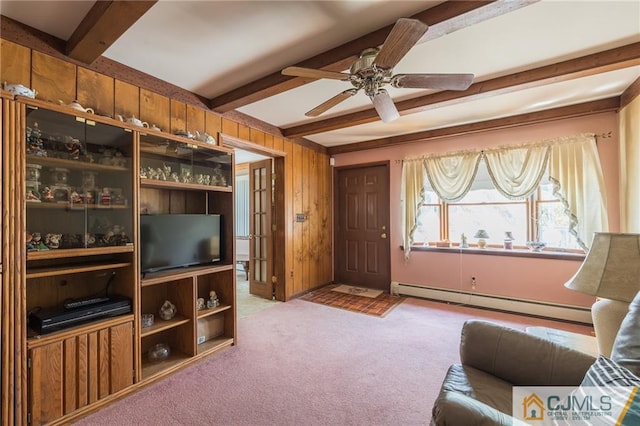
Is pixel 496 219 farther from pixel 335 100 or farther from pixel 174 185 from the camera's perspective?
pixel 174 185

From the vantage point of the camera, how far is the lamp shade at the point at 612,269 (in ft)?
5.06

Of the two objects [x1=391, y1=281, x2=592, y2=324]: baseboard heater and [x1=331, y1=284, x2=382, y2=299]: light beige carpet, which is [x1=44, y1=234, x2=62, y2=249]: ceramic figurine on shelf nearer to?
[x1=331, y1=284, x2=382, y2=299]: light beige carpet

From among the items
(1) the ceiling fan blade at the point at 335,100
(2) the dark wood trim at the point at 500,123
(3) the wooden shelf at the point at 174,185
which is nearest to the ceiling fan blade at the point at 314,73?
(1) the ceiling fan blade at the point at 335,100

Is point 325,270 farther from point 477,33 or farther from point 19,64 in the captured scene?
point 19,64

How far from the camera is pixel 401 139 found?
4.44 m

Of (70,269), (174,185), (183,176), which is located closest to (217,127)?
(183,176)

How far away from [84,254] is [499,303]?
448cm

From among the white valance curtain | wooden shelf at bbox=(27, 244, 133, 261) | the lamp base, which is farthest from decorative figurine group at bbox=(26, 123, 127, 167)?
the white valance curtain

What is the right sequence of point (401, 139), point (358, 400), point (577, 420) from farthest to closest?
point (401, 139) < point (358, 400) < point (577, 420)

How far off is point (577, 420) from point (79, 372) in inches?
100

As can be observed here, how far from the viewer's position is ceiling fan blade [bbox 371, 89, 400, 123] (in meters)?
2.05

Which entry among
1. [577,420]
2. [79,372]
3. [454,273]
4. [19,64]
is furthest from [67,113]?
[454,273]

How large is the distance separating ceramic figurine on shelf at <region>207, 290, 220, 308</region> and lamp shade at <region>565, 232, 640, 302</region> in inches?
112

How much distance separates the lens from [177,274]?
2322mm
